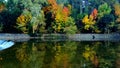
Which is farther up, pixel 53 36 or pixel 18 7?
pixel 18 7

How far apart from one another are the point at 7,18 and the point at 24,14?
3834mm

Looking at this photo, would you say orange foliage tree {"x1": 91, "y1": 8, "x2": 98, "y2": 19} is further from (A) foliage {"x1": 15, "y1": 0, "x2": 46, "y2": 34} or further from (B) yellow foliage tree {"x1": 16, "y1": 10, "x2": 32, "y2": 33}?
(B) yellow foliage tree {"x1": 16, "y1": 10, "x2": 32, "y2": 33}

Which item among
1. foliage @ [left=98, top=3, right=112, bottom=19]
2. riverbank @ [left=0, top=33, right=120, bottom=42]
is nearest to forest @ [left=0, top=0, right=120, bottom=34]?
foliage @ [left=98, top=3, right=112, bottom=19]

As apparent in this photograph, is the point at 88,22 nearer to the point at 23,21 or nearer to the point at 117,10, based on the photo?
the point at 117,10

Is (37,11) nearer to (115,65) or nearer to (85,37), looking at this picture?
(85,37)

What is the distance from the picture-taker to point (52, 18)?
7469cm

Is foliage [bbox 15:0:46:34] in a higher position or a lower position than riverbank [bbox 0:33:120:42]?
higher

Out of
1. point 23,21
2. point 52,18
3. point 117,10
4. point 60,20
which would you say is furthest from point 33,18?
point 117,10

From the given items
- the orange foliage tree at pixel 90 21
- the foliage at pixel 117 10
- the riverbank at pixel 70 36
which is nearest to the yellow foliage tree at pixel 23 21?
the riverbank at pixel 70 36

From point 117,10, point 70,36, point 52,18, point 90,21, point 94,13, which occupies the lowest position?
point 70,36

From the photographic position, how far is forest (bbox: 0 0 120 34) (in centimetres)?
7088

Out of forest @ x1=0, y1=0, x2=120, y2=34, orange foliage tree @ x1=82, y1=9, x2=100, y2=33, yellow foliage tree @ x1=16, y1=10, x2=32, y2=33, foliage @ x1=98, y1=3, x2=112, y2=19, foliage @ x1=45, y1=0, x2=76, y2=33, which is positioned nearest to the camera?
yellow foliage tree @ x1=16, y1=10, x2=32, y2=33

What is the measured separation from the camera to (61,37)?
6931 centimetres

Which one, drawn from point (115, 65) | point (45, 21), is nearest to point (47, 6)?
point (45, 21)
